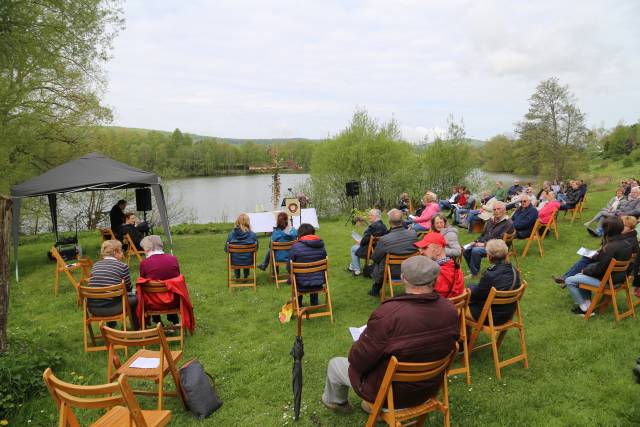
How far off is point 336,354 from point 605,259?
9.66 ft

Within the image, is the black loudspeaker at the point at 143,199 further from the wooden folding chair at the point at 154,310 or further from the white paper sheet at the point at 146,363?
the white paper sheet at the point at 146,363

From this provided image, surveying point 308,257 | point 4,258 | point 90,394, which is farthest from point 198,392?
point 308,257

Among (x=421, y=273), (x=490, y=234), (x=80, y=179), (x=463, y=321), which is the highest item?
(x=80, y=179)

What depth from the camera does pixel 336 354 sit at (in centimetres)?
379

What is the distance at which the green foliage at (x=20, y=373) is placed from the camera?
286 cm

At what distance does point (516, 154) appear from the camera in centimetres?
2667

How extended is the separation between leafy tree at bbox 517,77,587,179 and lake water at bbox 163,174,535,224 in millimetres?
2920

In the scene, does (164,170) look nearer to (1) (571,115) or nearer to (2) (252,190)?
(2) (252,190)

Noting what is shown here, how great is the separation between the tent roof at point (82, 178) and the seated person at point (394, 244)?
500 centimetres

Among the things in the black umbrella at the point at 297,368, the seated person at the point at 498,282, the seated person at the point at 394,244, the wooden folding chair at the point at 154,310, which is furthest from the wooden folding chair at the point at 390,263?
the wooden folding chair at the point at 154,310

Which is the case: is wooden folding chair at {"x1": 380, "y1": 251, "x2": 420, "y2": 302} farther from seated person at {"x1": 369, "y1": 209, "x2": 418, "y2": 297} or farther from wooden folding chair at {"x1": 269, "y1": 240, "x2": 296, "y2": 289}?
wooden folding chair at {"x1": 269, "y1": 240, "x2": 296, "y2": 289}

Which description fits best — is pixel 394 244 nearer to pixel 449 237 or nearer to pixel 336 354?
pixel 449 237

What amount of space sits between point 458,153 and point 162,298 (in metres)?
16.3

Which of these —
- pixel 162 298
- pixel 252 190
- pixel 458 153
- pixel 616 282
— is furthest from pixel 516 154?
pixel 162 298
